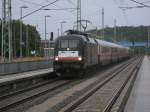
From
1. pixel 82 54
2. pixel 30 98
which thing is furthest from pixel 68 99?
pixel 82 54

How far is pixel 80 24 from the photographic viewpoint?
4741 centimetres

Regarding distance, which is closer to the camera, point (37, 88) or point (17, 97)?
point (17, 97)

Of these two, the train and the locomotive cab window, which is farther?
the locomotive cab window

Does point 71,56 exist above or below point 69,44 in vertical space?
below

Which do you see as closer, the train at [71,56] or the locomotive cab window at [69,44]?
the train at [71,56]

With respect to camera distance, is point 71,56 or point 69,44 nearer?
point 71,56

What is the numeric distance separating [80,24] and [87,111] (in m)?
33.7

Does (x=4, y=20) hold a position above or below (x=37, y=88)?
above

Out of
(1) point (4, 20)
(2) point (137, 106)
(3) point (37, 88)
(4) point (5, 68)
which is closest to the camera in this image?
(2) point (137, 106)

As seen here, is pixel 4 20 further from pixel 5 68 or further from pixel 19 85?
pixel 19 85

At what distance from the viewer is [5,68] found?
1534 inches

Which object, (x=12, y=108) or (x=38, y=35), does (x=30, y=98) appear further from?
(x=38, y=35)

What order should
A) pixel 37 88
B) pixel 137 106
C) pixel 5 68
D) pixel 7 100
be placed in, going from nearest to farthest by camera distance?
pixel 137 106
pixel 7 100
pixel 37 88
pixel 5 68

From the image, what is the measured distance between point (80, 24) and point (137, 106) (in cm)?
3252
